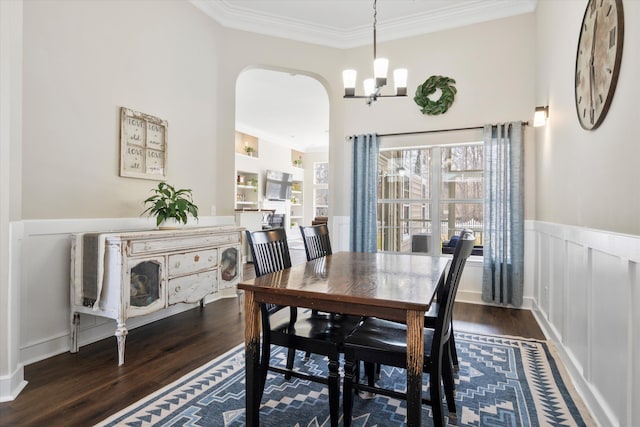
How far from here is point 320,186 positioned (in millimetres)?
12242

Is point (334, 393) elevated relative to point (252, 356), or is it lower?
lower

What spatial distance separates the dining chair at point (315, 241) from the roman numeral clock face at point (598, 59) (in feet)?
6.28

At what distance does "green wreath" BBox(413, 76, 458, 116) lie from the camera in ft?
14.5

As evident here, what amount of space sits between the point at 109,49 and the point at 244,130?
6260mm

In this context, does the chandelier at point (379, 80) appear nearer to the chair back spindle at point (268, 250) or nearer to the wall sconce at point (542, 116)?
the chair back spindle at point (268, 250)

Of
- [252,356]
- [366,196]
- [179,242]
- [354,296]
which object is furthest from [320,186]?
[354,296]

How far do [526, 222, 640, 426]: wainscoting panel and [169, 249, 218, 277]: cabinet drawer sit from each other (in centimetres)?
284

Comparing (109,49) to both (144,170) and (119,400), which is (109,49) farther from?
(119,400)

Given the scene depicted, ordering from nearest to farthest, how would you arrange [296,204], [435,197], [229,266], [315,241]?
[315,241]
[229,266]
[435,197]
[296,204]

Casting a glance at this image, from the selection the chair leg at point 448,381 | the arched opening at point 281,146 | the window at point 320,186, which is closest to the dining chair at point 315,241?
the chair leg at point 448,381

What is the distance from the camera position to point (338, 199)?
496 cm

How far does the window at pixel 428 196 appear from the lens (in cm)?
447

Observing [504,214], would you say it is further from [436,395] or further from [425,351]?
[436,395]

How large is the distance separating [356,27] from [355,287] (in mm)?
4062
